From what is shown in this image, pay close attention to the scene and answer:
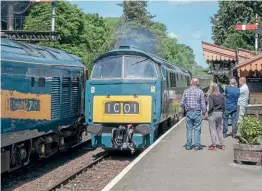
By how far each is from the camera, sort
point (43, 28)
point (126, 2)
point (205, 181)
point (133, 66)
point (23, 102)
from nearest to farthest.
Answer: point (205, 181) < point (23, 102) < point (133, 66) < point (43, 28) < point (126, 2)

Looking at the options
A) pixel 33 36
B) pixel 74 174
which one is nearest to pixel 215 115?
pixel 74 174

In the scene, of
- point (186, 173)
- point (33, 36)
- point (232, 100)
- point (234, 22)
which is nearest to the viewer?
point (186, 173)

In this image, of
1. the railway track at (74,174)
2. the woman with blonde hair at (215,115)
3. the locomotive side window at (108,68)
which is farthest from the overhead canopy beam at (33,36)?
the woman with blonde hair at (215,115)

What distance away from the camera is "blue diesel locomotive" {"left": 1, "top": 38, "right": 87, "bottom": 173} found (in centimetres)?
971

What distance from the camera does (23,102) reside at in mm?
10422

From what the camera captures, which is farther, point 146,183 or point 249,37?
point 249,37

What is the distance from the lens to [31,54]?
37.2ft

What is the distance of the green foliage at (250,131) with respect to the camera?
9.70 meters

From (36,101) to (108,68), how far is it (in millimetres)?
3098

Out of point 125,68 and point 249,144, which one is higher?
point 125,68

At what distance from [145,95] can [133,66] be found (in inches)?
47.9

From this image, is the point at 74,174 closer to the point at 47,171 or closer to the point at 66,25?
the point at 47,171

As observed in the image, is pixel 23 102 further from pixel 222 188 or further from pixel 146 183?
pixel 222 188

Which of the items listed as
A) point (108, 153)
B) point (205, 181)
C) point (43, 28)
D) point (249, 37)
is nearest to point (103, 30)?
point (43, 28)
